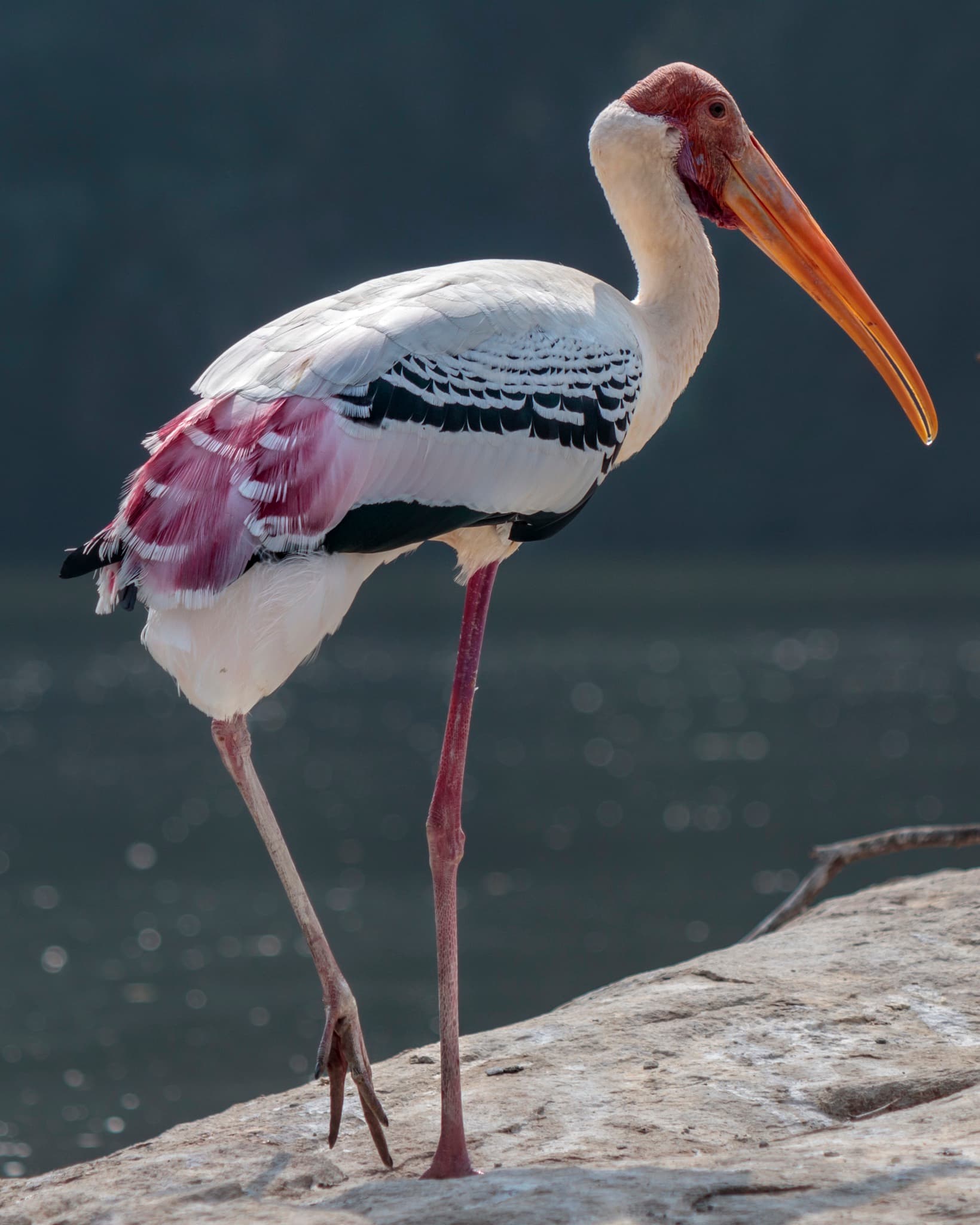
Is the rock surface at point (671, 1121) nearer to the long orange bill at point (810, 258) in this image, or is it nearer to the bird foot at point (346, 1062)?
the bird foot at point (346, 1062)

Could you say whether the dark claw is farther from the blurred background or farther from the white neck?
the blurred background

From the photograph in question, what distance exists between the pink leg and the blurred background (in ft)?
22.6

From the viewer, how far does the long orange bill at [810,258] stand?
5695 mm

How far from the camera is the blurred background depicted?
20.6m

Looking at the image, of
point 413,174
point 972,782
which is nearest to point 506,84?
point 413,174

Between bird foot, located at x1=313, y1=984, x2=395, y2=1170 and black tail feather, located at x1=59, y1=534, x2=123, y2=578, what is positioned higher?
black tail feather, located at x1=59, y1=534, x2=123, y2=578

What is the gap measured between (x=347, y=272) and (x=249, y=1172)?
112 m

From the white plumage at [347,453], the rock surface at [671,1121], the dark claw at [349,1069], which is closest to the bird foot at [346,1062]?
the dark claw at [349,1069]

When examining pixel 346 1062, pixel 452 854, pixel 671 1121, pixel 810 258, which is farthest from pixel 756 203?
pixel 346 1062

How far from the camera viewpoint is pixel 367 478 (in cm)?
453

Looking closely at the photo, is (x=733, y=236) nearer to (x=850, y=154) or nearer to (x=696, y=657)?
(x=850, y=154)

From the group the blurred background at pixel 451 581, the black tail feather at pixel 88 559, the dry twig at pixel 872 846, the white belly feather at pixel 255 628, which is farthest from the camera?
the blurred background at pixel 451 581

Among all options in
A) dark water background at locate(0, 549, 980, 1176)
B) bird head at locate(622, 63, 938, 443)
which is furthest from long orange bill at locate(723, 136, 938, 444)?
dark water background at locate(0, 549, 980, 1176)

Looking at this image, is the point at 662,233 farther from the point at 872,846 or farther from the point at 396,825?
the point at 396,825
